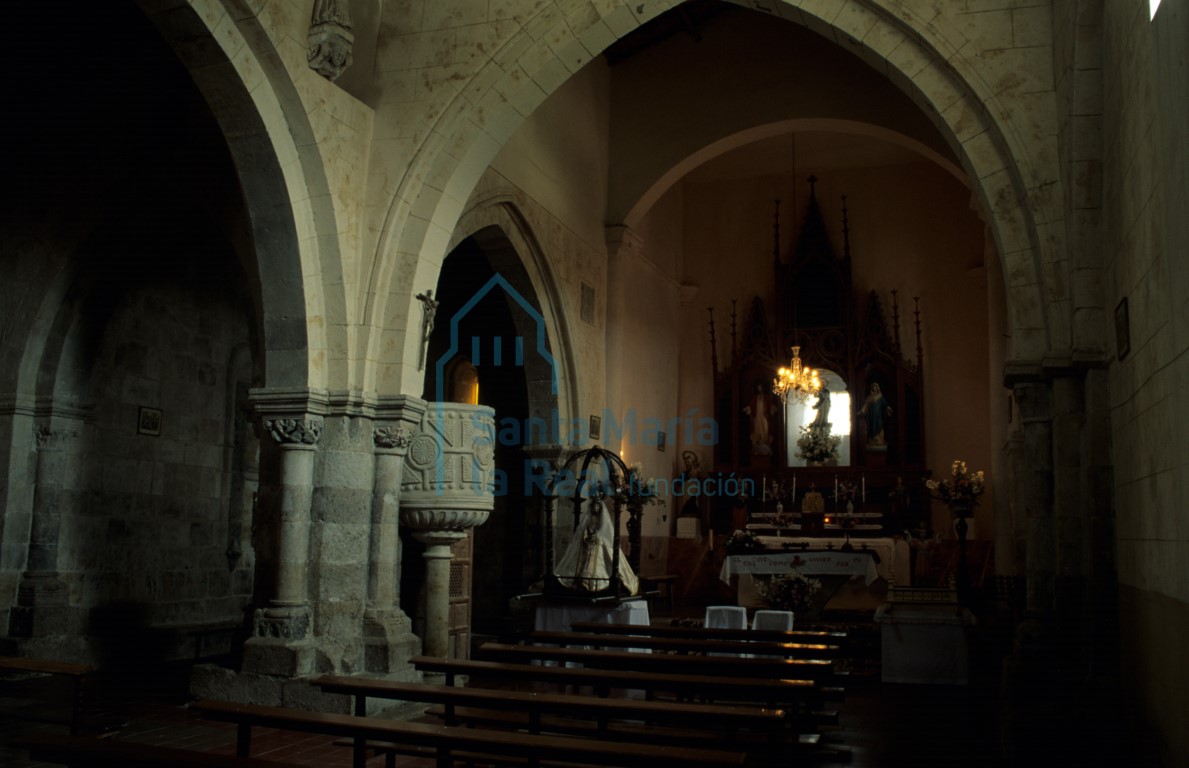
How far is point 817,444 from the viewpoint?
1520cm

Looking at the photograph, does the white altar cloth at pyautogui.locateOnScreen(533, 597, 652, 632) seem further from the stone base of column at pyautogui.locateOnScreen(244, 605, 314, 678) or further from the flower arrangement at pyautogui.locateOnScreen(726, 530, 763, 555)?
the flower arrangement at pyautogui.locateOnScreen(726, 530, 763, 555)

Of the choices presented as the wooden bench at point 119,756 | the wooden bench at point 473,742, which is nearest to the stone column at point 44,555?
the wooden bench at point 473,742

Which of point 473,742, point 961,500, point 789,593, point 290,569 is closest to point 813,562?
point 961,500

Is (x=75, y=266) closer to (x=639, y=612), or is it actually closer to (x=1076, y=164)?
(x=639, y=612)

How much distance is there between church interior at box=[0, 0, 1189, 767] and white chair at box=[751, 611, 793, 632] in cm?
5

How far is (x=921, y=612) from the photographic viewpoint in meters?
8.60

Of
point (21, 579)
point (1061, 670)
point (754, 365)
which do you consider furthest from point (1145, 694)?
point (754, 365)

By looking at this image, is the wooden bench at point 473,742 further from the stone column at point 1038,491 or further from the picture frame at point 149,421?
the picture frame at point 149,421

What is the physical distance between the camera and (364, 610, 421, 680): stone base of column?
23.6 ft

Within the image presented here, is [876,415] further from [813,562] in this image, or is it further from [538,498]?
[538,498]

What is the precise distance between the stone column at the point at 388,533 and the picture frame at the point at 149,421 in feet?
10.4

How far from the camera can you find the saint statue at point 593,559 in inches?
344

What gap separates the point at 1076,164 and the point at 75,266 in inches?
298

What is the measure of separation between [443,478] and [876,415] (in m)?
9.41
